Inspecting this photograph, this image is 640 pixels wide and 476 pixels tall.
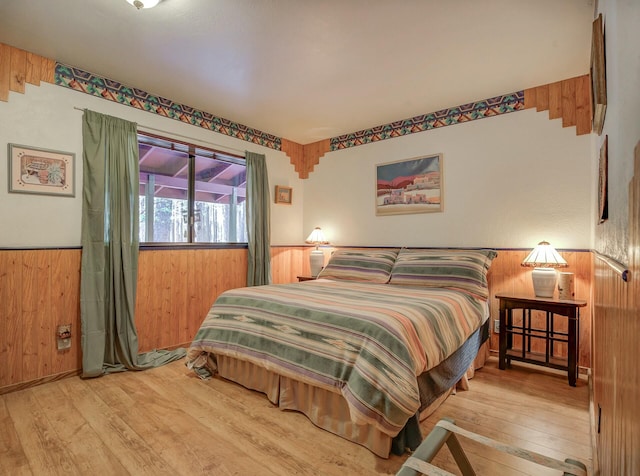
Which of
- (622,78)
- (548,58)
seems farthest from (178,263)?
(548,58)

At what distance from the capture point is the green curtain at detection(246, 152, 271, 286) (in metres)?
3.88

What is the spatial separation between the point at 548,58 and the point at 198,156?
10.9 ft

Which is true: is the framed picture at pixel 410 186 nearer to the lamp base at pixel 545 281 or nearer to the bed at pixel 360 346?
the bed at pixel 360 346

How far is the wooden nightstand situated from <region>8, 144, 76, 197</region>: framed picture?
3.70 meters

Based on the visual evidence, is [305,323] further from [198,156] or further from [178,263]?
[198,156]

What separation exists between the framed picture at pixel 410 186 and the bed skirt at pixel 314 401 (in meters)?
1.65

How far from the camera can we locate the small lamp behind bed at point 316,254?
4.18 meters

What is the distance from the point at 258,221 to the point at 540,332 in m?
3.06

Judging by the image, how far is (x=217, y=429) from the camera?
1847mm

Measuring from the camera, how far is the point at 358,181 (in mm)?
4137

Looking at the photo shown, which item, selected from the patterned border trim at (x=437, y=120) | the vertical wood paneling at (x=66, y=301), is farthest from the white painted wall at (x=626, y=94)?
the vertical wood paneling at (x=66, y=301)

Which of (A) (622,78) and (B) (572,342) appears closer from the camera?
(A) (622,78)

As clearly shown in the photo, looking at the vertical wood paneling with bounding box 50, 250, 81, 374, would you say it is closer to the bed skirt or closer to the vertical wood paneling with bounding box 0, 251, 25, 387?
the vertical wood paneling with bounding box 0, 251, 25, 387

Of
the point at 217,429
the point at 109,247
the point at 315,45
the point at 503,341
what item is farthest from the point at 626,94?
the point at 109,247
